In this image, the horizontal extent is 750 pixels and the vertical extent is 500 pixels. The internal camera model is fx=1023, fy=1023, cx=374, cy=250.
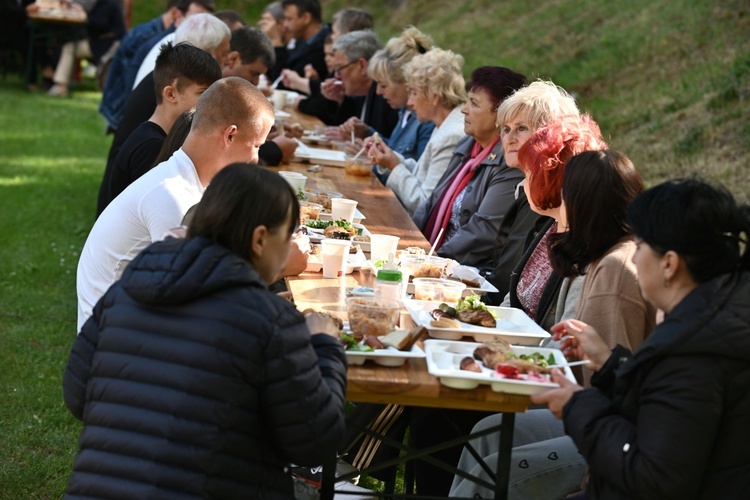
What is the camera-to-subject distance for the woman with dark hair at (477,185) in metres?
4.86

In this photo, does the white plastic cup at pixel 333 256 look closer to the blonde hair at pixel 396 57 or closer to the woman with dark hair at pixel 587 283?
the woman with dark hair at pixel 587 283

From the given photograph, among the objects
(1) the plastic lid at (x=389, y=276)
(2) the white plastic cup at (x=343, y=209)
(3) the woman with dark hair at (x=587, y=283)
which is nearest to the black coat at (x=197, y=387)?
(3) the woman with dark hair at (x=587, y=283)

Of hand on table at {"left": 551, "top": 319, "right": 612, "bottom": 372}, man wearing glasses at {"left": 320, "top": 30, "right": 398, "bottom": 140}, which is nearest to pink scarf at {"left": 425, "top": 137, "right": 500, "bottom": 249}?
hand on table at {"left": 551, "top": 319, "right": 612, "bottom": 372}

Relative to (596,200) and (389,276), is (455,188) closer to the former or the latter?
(389,276)

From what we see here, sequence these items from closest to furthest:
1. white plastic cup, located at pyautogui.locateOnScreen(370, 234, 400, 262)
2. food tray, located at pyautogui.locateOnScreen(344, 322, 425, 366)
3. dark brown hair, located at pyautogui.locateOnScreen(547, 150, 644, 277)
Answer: food tray, located at pyautogui.locateOnScreen(344, 322, 425, 366)
dark brown hair, located at pyautogui.locateOnScreen(547, 150, 644, 277)
white plastic cup, located at pyautogui.locateOnScreen(370, 234, 400, 262)

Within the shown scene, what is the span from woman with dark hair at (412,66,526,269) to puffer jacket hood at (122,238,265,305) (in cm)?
262

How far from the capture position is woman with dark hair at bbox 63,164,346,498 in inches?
89.0

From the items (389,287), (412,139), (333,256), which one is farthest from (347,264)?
(412,139)

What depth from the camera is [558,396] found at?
2.56 metres

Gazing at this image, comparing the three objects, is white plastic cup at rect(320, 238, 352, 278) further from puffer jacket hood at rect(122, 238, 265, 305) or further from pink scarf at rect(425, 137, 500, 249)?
pink scarf at rect(425, 137, 500, 249)

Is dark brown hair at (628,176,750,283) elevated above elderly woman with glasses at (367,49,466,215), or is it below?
above

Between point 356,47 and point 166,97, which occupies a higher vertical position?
point 166,97

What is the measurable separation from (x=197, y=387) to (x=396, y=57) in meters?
5.24

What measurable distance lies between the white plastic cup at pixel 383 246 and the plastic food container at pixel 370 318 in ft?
3.30
